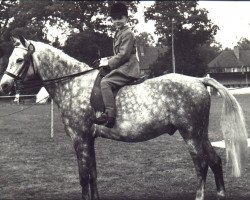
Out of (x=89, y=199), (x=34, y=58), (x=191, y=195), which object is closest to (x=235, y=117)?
(x=191, y=195)

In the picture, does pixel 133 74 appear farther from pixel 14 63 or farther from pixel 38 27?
pixel 38 27

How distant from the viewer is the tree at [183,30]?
180 ft

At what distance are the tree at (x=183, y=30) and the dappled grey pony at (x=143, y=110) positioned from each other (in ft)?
159

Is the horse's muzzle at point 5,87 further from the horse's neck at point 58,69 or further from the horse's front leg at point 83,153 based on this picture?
the horse's front leg at point 83,153

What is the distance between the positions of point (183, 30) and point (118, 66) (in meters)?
52.0

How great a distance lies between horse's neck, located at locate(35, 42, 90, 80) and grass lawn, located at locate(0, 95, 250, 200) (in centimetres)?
219

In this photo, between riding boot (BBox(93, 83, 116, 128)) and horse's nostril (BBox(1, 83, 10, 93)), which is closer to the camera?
riding boot (BBox(93, 83, 116, 128))

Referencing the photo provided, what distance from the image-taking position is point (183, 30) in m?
56.9

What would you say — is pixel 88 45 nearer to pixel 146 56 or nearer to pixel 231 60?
pixel 146 56

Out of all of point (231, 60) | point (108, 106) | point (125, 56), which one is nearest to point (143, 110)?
point (108, 106)

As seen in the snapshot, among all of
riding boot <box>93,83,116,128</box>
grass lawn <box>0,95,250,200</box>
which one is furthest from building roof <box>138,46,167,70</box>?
riding boot <box>93,83,116,128</box>

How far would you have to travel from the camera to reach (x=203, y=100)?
20.9ft

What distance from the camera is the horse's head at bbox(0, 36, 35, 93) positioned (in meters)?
6.41

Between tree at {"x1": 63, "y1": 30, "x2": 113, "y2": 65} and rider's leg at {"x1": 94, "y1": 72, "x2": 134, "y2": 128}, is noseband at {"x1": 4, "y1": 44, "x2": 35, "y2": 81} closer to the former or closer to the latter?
rider's leg at {"x1": 94, "y1": 72, "x2": 134, "y2": 128}
